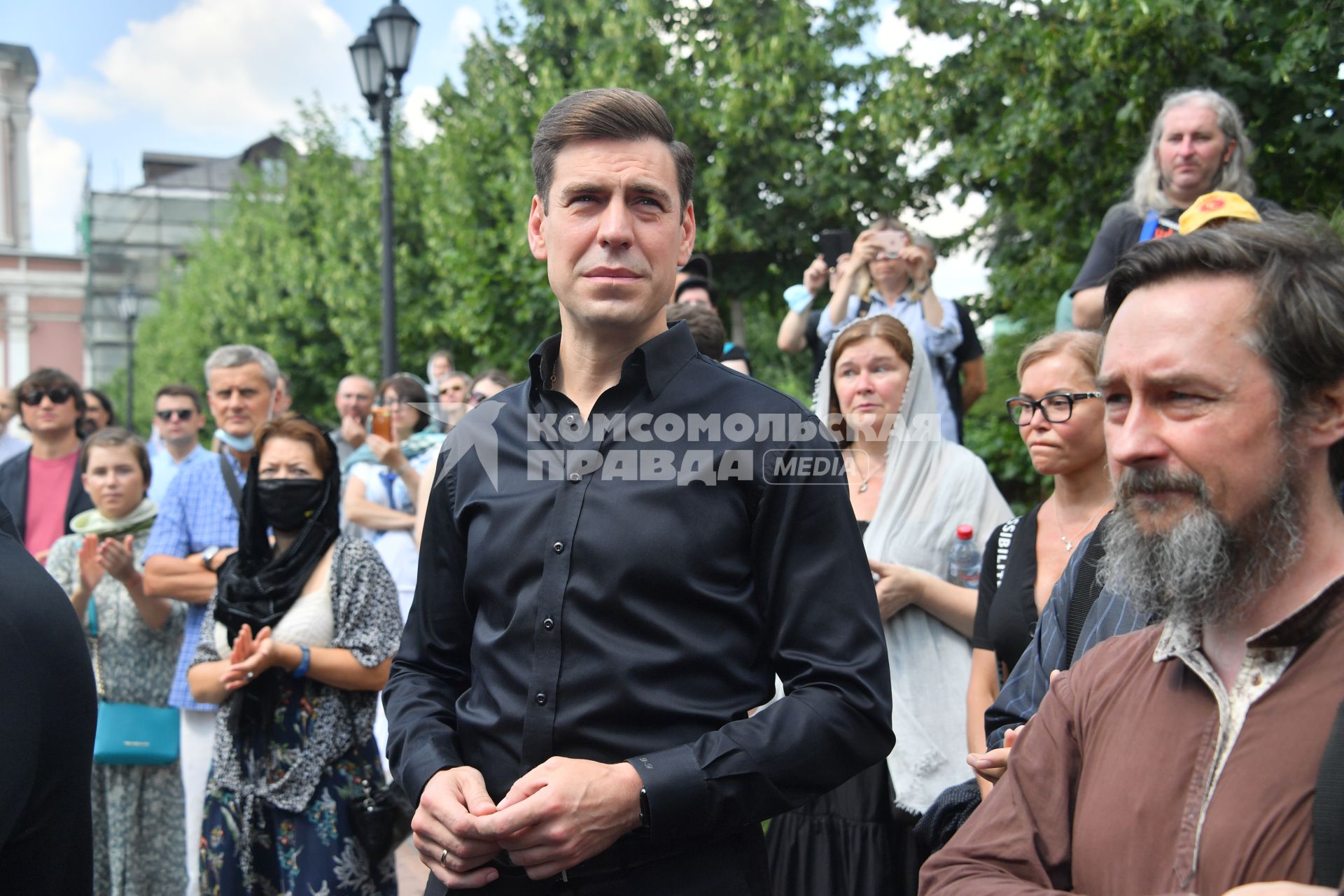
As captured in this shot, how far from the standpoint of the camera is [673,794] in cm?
203

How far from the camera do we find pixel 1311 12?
6.36 m

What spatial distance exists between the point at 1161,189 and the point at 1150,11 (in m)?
2.70

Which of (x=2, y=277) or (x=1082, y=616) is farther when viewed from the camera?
(x=2, y=277)

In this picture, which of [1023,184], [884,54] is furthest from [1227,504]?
[884,54]

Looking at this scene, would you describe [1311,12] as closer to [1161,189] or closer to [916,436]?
[1161,189]

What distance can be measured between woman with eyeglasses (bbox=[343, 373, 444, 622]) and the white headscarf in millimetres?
2806

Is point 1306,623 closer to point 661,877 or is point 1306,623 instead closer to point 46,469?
point 661,877

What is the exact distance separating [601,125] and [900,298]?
3995 millimetres

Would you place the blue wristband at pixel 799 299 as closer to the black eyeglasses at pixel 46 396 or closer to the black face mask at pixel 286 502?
the black face mask at pixel 286 502

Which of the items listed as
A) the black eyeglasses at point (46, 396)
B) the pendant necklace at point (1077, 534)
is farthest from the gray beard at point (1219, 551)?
the black eyeglasses at point (46, 396)

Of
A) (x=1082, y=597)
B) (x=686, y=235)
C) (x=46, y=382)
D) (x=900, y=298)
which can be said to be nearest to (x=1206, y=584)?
(x=1082, y=597)

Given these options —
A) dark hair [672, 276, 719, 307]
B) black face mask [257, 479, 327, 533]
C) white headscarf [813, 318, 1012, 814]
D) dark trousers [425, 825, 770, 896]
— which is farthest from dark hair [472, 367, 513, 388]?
dark trousers [425, 825, 770, 896]

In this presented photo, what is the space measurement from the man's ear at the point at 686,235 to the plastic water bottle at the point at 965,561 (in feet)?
6.38

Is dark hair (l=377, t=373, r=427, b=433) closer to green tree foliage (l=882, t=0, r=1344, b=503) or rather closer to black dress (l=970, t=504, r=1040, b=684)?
green tree foliage (l=882, t=0, r=1344, b=503)
